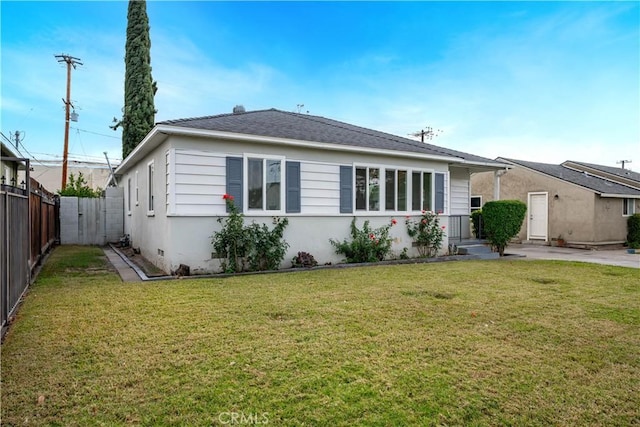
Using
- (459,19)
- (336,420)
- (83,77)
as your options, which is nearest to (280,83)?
(459,19)

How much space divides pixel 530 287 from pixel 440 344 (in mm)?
3870

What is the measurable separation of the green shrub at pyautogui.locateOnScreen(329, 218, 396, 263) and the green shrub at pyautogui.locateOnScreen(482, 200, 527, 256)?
393 centimetres

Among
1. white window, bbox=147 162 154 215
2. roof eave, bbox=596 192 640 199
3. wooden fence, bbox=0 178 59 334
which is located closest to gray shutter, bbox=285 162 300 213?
white window, bbox=147 162 154 215

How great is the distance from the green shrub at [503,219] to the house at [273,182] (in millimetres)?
1531

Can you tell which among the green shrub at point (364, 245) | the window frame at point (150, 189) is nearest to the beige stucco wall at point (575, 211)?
the green shrub at point (364, 245)

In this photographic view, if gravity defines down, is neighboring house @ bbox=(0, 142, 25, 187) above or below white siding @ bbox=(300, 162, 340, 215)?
above

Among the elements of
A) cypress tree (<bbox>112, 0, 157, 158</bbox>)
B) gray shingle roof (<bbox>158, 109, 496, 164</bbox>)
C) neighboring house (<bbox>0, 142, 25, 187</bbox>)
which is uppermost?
cypress tree (<bbox>112, 0, 157, 158</bbox>)

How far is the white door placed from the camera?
17.3 meters

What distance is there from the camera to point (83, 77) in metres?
22.4

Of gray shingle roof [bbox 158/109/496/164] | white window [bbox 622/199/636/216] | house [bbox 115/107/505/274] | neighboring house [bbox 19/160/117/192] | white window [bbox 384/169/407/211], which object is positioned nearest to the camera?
house [bbox 115/107/505/274]

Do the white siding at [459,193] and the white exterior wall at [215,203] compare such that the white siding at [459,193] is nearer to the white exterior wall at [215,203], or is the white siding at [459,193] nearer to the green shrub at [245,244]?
the white exterior wall at [215,203]

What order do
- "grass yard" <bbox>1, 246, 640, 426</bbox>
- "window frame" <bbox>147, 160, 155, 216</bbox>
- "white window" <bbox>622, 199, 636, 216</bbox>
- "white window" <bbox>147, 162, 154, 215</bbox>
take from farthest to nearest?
"white window" <bbox>622, 199, 636, 216</bbox>
"white window" <bbox>147, 162, 154, 215</bbox>
"window frame" <bbox>147, 160, 155, 216</bbox>
"grass yard" <bbox>1, 246, 640, 426</bbox>

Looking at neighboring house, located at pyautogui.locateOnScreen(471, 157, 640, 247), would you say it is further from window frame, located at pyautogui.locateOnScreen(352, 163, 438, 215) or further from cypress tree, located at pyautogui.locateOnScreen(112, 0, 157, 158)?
cypress tree, located at pyautogui.locateOnScreen(112, 0, 157, 158)

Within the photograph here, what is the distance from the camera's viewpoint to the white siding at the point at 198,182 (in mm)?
7672
